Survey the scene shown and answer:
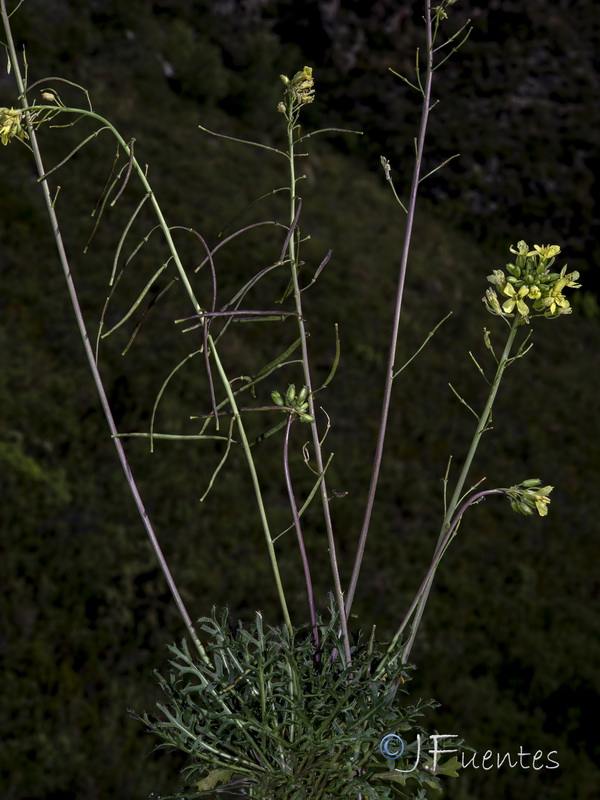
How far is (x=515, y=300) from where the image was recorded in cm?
51

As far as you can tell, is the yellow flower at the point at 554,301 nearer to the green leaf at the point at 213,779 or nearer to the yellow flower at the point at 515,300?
the yellow flower at the point at 515,300

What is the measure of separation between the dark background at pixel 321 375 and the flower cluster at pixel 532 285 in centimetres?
175

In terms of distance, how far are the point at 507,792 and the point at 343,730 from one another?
271 cm

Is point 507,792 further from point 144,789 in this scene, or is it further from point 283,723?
point 283,723

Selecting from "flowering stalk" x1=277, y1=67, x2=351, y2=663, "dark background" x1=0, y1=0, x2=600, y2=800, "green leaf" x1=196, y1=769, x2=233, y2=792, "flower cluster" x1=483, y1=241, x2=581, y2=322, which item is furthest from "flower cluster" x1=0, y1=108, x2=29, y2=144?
"dark background" x1=0, y1=0, x2=600, y2=800

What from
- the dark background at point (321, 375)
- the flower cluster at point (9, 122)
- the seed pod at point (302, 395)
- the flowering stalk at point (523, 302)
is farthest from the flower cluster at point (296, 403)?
the dark background at point (321, 375)

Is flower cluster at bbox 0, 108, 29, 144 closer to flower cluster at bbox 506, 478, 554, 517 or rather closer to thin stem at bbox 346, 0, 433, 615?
thin stem at bbox 346, 0, 433, 615

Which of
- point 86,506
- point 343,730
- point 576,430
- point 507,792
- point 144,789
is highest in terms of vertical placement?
point 343,730

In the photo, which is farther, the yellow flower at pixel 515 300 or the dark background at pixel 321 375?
the dark background at pixel 321 375

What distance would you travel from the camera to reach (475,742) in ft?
9.61

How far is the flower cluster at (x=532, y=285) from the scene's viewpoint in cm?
51

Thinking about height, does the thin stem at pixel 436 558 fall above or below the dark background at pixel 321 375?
above

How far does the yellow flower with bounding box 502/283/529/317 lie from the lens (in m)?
0.50

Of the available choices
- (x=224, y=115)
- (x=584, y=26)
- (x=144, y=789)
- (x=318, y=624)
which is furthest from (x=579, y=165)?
(x=318, y=624)
